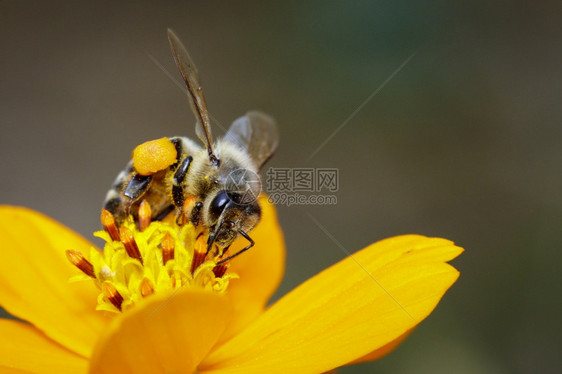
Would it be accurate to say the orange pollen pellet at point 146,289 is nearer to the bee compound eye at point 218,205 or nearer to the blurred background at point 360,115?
the bee compound eye at point 218,205

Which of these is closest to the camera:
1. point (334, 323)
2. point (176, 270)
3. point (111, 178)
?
point (334, 323)

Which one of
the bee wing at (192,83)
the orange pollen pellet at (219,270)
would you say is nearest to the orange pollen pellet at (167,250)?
the orange pollen pellet at (219,270)

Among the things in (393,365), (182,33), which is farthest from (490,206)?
(182,33)

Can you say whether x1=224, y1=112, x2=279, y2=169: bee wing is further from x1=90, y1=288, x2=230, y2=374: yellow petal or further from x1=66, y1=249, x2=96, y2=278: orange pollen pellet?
x1=90, y1=288, x2=230, y2=374: yellow petal

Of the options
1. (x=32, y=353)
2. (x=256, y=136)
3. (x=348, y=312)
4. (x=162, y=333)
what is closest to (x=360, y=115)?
(x=256, y=136)

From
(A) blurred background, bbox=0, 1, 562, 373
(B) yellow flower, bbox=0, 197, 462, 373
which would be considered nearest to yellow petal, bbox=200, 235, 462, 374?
(B) yellow flower, bbox=0, 197, 462, 373

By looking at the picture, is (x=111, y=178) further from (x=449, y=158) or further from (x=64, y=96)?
(x=449, y=158)

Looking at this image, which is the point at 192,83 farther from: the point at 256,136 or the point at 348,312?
the point at 348,312
